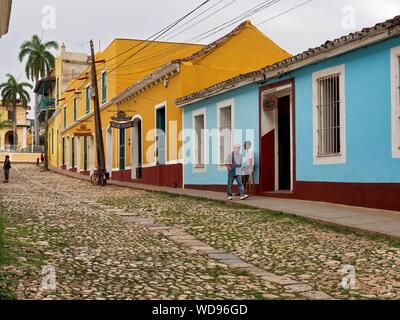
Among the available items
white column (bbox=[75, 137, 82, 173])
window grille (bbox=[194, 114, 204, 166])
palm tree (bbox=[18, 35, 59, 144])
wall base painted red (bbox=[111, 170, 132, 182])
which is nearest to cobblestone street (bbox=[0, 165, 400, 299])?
window grille (bbox=[194, 114, 204, 166])

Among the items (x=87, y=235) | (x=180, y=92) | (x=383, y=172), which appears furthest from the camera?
(x=180, y=92)

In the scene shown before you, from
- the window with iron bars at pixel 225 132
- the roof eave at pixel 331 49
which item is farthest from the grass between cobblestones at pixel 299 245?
the window with iron bars at pixel 225 132

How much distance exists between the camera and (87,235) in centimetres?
757

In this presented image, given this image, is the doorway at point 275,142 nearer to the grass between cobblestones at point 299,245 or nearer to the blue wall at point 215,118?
the blue wall at point 215,118

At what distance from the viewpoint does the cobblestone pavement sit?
15.3ft

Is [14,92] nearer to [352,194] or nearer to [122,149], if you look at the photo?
[122,149]

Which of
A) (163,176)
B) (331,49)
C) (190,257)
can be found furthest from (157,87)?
(190,257)

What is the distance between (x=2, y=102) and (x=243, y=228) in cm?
5836

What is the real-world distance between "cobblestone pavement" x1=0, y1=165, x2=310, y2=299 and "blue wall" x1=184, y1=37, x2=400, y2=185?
4.46 meters

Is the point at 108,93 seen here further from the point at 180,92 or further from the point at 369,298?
A: the point at 369,298

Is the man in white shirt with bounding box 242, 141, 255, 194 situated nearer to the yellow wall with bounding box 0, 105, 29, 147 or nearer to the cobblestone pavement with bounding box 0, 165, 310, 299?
the cobblestone pavement with bounding box 0, 165, 310, 299

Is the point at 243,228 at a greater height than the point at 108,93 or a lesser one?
lesser

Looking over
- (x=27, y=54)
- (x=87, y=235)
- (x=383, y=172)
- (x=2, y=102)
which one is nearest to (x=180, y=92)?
(x=383, y=172)

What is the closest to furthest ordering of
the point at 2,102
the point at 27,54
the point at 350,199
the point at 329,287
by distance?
the point at 329,287 < the point at 350,199 < the point at 27,54 < the point at 2,102
